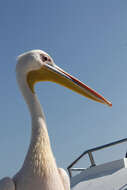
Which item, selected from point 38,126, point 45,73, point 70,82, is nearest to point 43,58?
point 45,73

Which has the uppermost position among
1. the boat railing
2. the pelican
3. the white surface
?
the pelican

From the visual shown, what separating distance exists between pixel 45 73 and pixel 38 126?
783mm

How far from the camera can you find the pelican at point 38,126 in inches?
113

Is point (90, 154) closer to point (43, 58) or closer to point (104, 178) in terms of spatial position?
point (104, 178)

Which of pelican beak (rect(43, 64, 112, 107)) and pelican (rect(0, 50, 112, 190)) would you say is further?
pelican beak (rect(43, 64, 112, 107))

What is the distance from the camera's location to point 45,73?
12.0 ft

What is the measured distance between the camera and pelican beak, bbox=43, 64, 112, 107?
12.1 ft

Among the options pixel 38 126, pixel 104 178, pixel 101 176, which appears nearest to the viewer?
pixel 38 126

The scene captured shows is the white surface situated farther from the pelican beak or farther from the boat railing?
the pelican beak

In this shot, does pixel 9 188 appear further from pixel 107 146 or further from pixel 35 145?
pixel 107 146

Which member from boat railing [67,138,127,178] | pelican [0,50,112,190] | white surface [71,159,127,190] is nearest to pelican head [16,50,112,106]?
pelican [0,50,112,190]

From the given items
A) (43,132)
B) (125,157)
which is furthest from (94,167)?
(43,132)

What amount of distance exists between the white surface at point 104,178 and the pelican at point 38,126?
2458 mm

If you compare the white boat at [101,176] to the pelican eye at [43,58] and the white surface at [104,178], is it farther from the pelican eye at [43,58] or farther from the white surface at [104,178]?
the pelican eye at [43,58]
